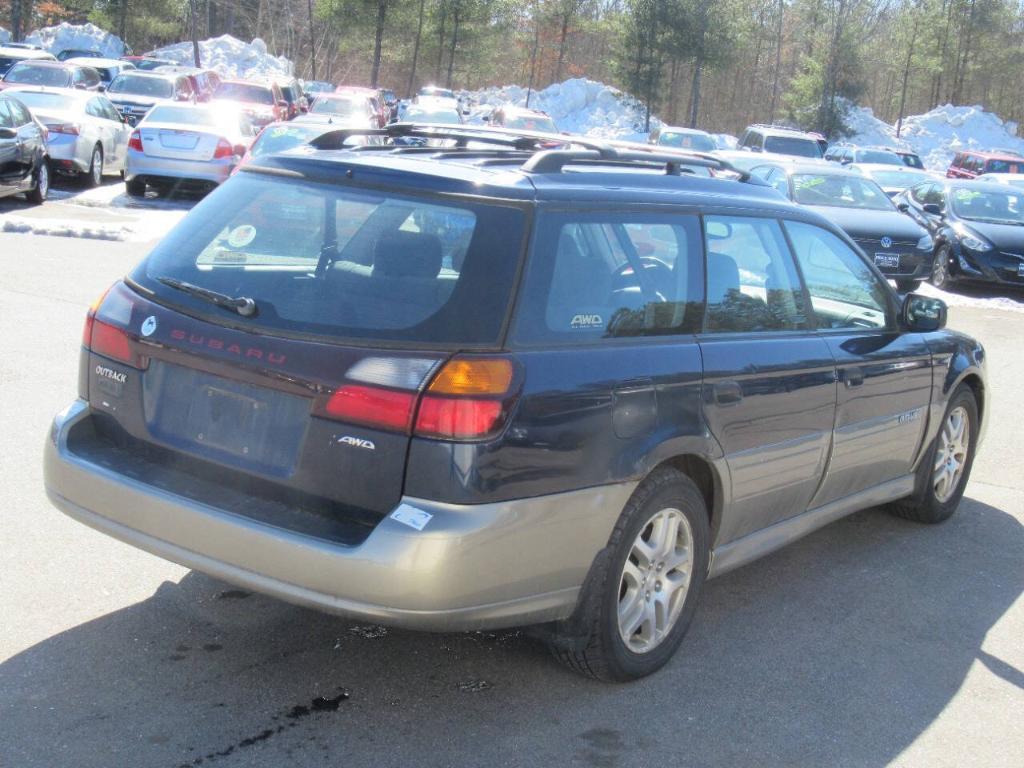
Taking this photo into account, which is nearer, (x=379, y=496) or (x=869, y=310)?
(x=379, y=496)

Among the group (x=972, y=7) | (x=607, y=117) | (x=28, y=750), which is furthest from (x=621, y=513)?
(x=972, y=7)

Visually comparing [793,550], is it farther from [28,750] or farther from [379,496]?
[28,750]

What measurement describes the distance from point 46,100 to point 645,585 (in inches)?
755

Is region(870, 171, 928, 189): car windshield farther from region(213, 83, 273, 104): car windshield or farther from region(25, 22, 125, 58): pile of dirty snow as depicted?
region(25, 22, 125, 58): pile of dirty snow

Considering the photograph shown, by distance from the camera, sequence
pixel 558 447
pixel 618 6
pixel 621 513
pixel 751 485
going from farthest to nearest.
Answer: pixel 618 6
pixel 751 485
pixel 621 513
pixel 558 447

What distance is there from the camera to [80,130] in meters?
19.8

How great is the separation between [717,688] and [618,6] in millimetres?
68268

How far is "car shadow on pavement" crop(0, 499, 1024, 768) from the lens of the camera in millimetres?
3596

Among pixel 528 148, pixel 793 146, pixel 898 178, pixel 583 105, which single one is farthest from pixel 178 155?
pixel 583 105

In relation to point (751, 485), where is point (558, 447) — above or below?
above

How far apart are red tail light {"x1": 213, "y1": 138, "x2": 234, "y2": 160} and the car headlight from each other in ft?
37.0

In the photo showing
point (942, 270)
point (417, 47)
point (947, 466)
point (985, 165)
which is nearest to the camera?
point (947, 466)

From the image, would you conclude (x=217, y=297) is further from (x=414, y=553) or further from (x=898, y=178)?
(x=898, y=178)

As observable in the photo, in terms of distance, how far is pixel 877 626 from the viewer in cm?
496
